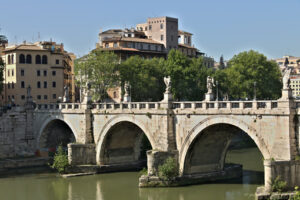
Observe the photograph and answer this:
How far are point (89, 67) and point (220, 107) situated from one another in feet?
107

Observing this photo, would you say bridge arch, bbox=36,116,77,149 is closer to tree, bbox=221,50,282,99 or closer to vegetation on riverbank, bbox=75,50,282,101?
vegetation on riverbank, bbox=75,50,282,101

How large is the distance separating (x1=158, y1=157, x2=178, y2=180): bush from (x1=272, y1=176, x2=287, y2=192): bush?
942 centimetres

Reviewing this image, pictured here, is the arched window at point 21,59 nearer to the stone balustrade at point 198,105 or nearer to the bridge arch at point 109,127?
the stone balustrade at point 198,105

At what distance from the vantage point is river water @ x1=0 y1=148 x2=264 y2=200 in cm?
3406

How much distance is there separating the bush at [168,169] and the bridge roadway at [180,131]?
507 mm

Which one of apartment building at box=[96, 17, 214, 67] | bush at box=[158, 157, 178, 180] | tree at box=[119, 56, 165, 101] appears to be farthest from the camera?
apartment building at box=[96, 17, 214, 67]

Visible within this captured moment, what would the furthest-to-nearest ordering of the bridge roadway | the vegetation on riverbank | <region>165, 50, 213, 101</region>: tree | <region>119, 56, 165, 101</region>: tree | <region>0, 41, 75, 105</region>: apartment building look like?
<region>165, 50, 213, 101</region>: tree < <region>0, 41, 75, 105</region>: apartment building < the vegetation on riverbank < <region>119, 56, 165, 101</region>: tree < the bridge roadway

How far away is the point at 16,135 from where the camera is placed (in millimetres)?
53219

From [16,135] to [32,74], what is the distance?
530 inches

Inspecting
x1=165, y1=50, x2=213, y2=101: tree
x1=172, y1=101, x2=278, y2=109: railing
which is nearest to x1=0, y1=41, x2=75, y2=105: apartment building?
x1=165, y1=50, x2=213, y2=101: tree

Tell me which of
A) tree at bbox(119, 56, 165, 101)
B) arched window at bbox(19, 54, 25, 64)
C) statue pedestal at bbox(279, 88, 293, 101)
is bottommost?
statue pedestal at bbox(279, 88, 293, 101)

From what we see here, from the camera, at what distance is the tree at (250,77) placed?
221 ft

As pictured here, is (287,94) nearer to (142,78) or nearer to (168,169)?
(168,169)

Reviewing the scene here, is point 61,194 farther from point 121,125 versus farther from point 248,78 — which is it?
point 248,78
